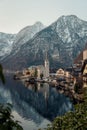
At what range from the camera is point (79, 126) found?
518 inches

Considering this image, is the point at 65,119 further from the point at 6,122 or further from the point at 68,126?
the point at 6,122

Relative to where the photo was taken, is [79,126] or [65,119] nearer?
[79,126]

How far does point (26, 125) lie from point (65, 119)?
48572mm

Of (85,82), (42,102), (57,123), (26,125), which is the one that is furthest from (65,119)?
(85,82)

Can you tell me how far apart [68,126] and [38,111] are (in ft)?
244

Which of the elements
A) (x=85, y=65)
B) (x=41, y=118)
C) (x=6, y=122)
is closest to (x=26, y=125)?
(x=41, y=118)

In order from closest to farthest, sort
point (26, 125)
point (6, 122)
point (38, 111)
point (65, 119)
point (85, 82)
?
1. point (6, 122)
2. point (65, 119)
3. point (26, 125)
4. point (38, 111)
5. point (85, 82)

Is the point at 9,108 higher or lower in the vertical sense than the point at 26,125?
higher

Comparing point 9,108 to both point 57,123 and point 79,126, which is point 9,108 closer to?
point 79,126

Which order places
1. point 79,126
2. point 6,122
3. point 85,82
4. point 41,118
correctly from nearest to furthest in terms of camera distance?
1. point 6,122
2. point 79,126
3. point 41,118
4. point 85,82

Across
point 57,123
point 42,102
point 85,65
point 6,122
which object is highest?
point 6,122

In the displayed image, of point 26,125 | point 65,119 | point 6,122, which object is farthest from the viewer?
point 26,125

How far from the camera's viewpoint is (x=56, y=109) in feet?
290

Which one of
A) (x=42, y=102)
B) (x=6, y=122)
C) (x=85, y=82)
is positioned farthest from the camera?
(x=85, y=82)
